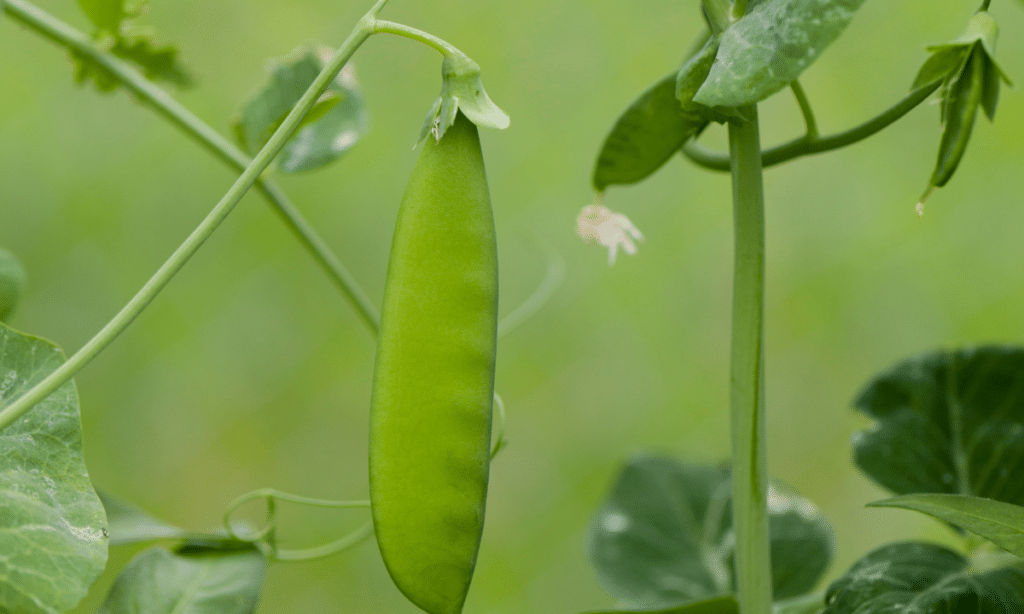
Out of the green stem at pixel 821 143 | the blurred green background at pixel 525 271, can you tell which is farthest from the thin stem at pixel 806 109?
the blurred green background at pixel 525 271

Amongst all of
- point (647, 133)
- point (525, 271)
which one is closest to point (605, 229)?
point (647, 133)

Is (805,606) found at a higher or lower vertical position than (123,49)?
lower

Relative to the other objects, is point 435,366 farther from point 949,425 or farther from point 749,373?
point 949,425

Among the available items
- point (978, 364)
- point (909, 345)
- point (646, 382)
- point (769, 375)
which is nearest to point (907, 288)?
point (909, 345)

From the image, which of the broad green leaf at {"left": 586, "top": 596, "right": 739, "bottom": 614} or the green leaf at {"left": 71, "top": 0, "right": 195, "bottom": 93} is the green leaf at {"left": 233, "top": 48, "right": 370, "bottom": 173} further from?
the broad green leaf at {"left": 586, "top": 596, "right": 739, "bottom": 614}

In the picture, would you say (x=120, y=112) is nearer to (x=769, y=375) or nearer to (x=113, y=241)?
(x=113, y=241)


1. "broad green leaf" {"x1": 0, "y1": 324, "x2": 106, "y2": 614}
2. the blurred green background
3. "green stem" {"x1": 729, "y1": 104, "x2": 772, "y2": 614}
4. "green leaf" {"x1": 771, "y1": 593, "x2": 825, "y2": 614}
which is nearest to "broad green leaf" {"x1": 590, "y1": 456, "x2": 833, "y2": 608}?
"green leaf" {"x1": 771, "y1": 593, "x2": 825, "y2": 614}
